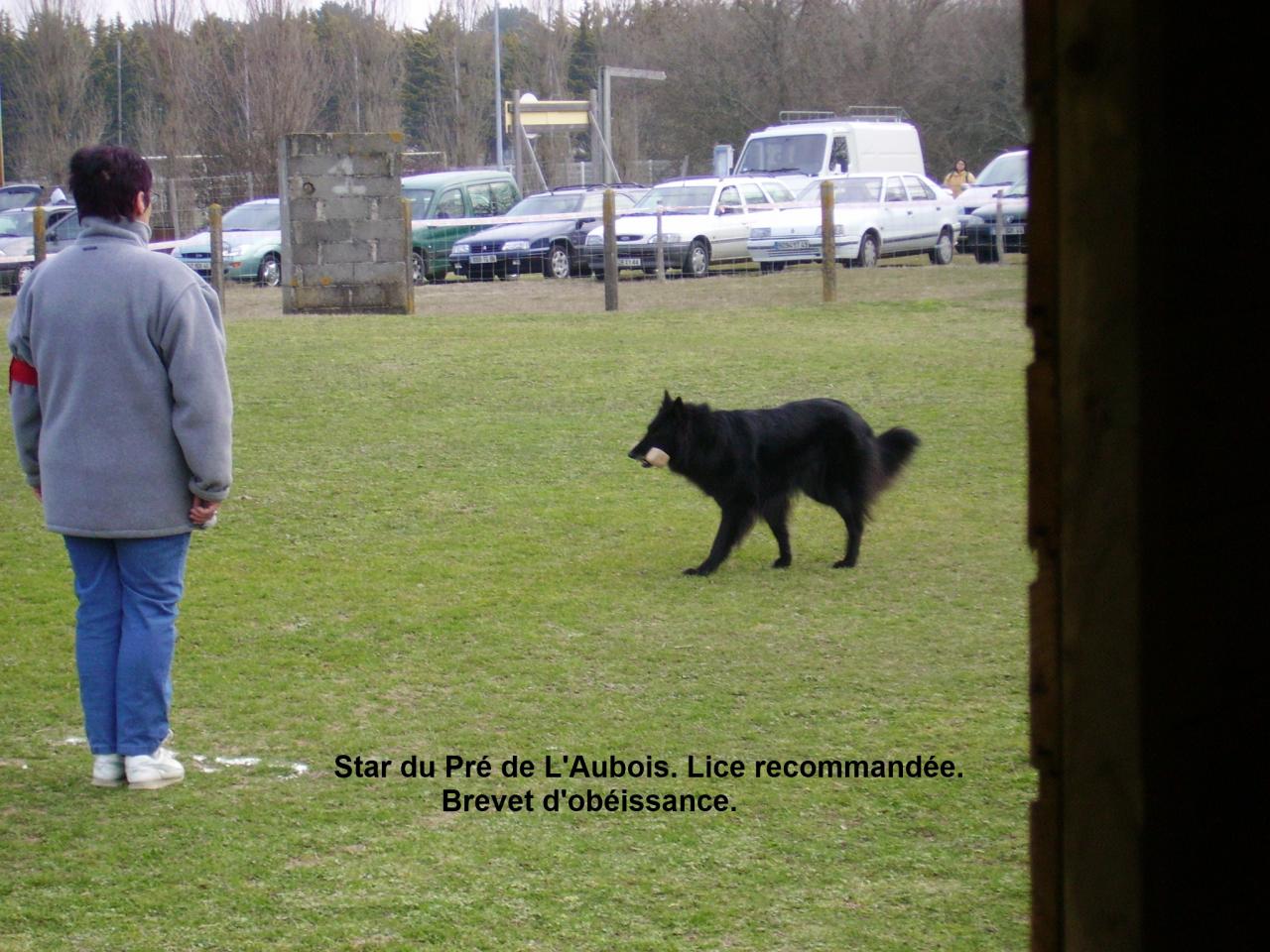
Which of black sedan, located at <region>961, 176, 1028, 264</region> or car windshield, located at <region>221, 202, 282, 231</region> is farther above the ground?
Result: car windshield, located at <region>221, 202, 282, 231</region>

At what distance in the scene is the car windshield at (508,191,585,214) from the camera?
23.5 meters

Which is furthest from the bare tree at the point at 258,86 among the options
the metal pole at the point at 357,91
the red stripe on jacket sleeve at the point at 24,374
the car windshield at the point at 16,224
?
the red stripe on jacket sleeve at the point at 24,374

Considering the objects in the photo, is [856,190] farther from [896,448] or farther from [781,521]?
[781,521]

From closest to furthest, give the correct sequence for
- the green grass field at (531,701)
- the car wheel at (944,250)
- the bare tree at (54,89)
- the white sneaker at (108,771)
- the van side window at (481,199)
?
the green grass field at (531,701) → the white sneaker at (108,771) → the car wheel at (944,250) → the van side window at (481,199) → the bare tree at (54,89)

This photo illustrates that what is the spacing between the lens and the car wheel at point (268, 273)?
22219mm

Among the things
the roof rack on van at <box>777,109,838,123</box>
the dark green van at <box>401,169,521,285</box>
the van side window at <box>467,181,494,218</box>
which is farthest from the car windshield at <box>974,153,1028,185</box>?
the van side window at <box>467,181,494,218</box>

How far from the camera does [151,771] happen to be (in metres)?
4.27

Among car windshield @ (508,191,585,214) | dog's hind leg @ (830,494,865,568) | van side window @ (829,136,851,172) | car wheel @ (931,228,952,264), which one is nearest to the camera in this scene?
dog's hind leg @ (830,494,865,568)

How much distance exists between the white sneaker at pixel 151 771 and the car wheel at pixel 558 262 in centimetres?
1845

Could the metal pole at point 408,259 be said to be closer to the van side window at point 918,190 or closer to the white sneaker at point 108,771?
the van side window at point 918,190

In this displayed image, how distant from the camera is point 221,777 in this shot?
4.38 metres

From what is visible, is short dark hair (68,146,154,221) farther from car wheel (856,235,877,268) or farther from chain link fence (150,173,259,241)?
chain link fence (150,173,259,241)

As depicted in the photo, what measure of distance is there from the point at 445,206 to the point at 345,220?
6.67 metres

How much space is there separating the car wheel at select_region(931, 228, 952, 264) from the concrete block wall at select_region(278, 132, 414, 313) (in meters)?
10.0
